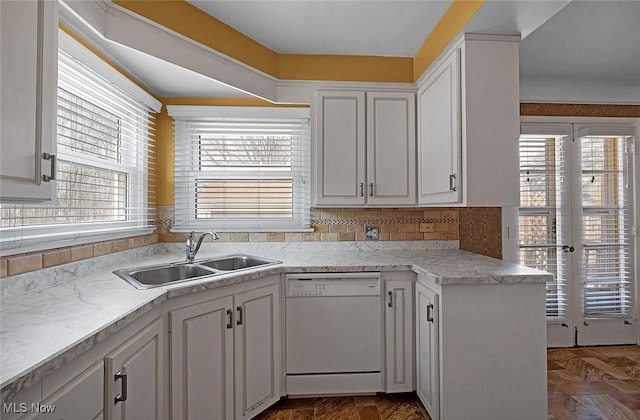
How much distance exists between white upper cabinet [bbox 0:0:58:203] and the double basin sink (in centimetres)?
75

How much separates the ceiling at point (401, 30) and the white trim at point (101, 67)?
0.28 feet

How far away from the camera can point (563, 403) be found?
7.20ft

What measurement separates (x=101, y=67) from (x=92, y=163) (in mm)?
535

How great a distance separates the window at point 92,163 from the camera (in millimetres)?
1528

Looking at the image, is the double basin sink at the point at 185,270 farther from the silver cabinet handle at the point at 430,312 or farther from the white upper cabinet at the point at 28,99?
the silver cabinet handle at the point at 430,312

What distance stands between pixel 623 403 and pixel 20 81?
11.6 ft

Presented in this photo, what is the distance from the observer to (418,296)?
82.7 inches

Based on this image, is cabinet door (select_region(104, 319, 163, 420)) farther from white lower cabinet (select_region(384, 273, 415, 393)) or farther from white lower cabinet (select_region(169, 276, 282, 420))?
white lower cabinet (select_region(384, 273, 415, 393))

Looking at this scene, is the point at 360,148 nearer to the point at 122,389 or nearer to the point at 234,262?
the point at 234,262

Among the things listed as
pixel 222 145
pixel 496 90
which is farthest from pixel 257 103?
pixel 496 90

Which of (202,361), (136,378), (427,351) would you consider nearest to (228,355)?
(202,361)

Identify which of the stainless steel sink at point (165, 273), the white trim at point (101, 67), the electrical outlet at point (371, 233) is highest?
the white trim at point (101, 67)

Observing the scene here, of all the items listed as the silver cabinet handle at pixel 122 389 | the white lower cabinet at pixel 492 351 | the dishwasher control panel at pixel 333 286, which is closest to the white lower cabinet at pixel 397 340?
the dishwasher control panel at pixel 333 286

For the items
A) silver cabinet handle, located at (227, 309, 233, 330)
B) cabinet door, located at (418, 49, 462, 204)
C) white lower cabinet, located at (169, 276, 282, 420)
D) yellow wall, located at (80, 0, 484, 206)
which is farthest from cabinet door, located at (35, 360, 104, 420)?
cabinet door, located at (418, 49, 462, 204)
